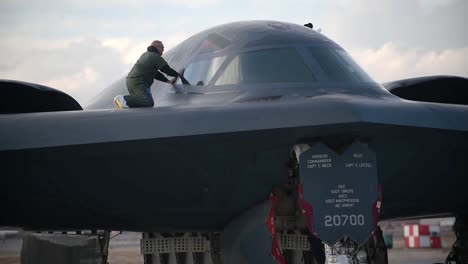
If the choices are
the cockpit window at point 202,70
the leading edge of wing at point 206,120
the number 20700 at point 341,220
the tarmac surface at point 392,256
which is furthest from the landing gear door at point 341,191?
the tarmac surface at point 392,256

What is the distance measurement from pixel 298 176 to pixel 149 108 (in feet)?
6.25

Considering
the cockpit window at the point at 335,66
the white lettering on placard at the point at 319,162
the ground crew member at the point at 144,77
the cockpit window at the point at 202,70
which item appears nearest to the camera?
the white lettering on placard at the point at 319,162

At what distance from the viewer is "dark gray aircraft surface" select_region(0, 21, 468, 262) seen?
811cm

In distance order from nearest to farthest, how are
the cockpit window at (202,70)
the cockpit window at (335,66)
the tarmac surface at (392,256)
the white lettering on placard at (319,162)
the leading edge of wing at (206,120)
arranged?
the leading edge of wing at (206,120), the white lettering on placard at (319,162), the cockpit window at (335,66), the cockpit window at (202,70), the tarmac surface at (392,256)

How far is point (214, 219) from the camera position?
9688 mm

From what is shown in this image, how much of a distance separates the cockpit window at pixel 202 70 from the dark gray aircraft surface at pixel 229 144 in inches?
0.8

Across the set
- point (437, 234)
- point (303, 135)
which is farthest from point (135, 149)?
point (437, 234)

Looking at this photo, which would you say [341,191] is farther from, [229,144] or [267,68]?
[267,68]

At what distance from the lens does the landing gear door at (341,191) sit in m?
7.95

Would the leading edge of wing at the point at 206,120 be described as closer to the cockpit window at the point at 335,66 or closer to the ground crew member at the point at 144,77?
the ground crew member at the point at 144,77

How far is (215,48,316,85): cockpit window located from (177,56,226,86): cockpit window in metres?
0.18

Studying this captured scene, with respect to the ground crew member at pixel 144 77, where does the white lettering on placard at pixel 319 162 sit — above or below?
below

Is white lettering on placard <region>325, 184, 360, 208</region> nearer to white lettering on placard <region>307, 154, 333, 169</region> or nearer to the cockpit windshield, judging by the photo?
white lettering on placard <region>307, 154, 333, 169</region>

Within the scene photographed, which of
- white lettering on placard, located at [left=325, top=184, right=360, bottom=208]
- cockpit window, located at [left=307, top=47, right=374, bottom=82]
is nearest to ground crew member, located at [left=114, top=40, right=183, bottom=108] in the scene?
cockpit window, located at [left=307, top=47, right=374, bottom=82]
